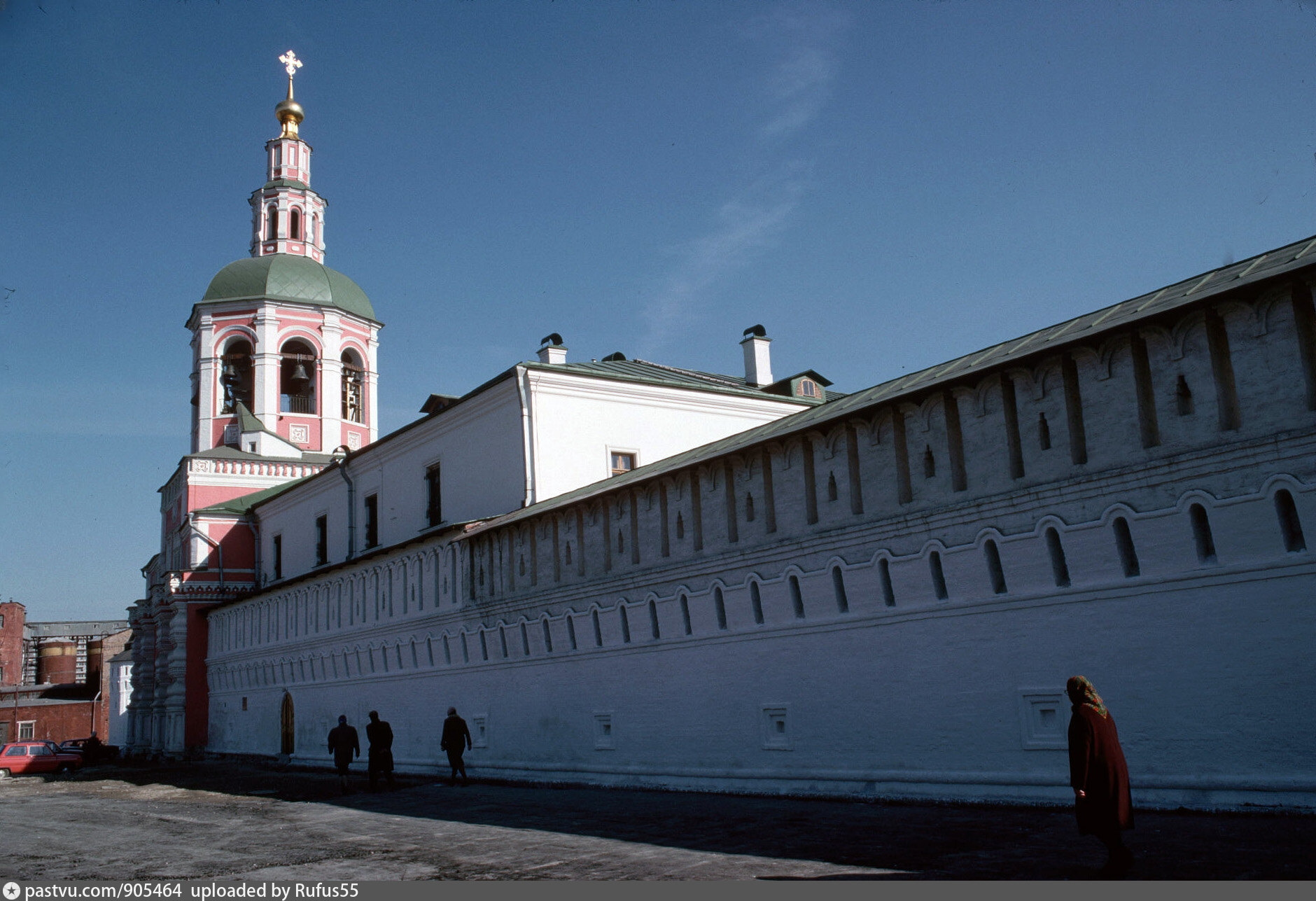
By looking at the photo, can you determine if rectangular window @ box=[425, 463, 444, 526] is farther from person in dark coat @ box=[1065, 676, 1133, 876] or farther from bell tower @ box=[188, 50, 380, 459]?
person in dark coat @ box=[1065, 676, 1133, 876]

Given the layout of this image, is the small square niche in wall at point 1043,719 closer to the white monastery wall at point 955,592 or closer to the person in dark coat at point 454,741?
the white monastery wall at point 955,592

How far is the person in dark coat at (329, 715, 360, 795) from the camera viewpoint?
17.1 m

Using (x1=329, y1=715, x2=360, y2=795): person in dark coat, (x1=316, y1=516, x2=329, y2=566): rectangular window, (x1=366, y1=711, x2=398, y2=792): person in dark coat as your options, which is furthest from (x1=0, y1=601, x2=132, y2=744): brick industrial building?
(x1=366, y1=711, x2=398, y2=792): person in dark coat

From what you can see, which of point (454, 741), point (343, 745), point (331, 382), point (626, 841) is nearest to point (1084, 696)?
point (626, 841)

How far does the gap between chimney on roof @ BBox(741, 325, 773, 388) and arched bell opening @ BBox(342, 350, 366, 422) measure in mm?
19214

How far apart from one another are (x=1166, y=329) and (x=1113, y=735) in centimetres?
405

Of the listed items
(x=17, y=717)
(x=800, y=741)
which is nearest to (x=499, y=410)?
(x=800, y=741)

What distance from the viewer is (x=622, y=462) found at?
21.3 m

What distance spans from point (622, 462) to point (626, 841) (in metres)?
12.5

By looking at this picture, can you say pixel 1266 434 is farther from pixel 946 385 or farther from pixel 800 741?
pixel 800 741

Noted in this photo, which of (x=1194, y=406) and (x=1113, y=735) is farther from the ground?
(x=1194, y=406)

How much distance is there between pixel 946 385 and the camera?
11.1 m

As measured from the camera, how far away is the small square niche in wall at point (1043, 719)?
9.67 metres

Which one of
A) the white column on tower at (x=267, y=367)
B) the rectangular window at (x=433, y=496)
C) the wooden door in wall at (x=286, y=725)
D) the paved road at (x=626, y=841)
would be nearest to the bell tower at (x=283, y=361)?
the white column on tower at (x=267, y=367)
